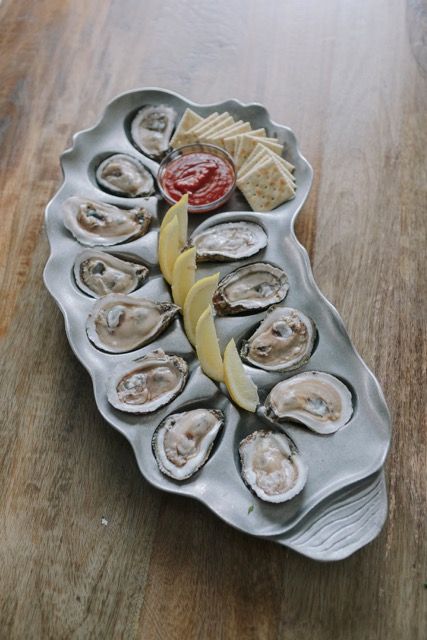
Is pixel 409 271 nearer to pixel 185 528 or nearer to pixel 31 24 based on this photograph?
pixel 185 528

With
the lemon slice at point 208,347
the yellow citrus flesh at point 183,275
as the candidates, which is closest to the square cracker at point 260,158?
the yellow citrus flesh at point 183,275

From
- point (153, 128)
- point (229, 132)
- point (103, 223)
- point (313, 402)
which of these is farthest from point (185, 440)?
point (153, 128)

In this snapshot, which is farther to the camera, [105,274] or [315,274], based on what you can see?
[315,274]

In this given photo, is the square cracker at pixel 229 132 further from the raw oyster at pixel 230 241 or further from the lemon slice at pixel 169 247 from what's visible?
the lemon slice at pixel 169 247

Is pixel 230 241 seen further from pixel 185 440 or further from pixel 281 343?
pixel 185 440

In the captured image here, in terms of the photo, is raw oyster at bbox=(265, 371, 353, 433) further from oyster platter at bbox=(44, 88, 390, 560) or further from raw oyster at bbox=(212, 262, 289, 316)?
raw oyster at bbox=(212, 262, 289, 316)

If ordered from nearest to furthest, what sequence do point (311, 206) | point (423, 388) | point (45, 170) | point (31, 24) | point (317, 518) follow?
point (317, 518) → point (423, 388) → point (311, 206) → point (45, 170) → point (31, 24)

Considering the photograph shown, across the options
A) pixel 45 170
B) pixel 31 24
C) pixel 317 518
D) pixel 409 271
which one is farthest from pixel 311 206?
pixel 31 24
